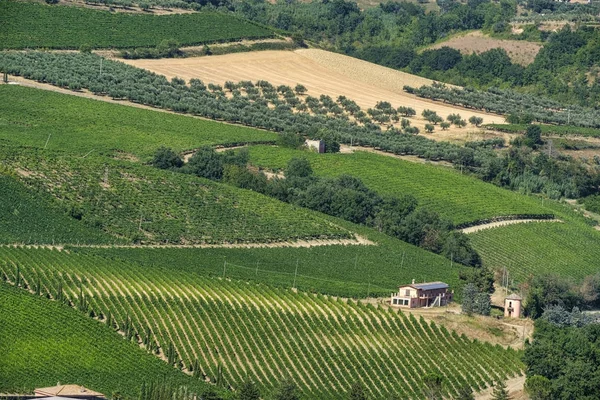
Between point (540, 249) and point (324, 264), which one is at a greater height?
point (324, 264)

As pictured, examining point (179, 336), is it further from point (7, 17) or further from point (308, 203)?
point (7, 17)

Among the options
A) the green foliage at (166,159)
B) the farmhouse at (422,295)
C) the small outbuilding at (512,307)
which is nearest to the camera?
the farmhouse at (422,295)

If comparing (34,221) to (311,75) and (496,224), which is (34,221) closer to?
(496,224)

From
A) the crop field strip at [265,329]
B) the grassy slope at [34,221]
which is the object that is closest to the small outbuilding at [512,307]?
the crop field strip at [265,329]

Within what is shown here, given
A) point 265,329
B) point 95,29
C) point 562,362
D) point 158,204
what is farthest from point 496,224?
point 95,29

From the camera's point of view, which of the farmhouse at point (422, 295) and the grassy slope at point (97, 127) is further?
the grassy slope at point (97, 127)

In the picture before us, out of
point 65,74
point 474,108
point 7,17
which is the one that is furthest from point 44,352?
point 474,108

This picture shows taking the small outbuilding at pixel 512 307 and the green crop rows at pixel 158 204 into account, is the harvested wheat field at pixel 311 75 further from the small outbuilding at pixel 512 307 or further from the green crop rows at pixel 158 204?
the small outbuilding at pixel 512 307
